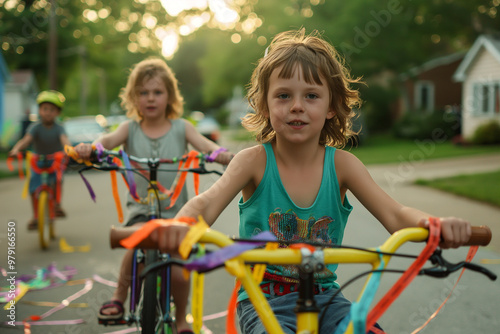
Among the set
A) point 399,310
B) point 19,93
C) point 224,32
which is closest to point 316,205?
point 399,310

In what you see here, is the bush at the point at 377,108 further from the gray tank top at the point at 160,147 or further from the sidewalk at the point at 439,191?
the gray tank top at the point at 160,147

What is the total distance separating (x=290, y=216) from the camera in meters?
2.43

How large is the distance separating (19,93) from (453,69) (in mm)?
29189

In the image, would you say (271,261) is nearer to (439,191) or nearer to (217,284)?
(217,284)

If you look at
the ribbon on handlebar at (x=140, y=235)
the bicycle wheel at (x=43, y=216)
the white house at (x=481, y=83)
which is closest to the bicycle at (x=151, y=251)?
the ribbon on handlebar at (x=140, y=235)

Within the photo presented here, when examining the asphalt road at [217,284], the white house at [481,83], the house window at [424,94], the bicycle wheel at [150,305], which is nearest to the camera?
the bicycle wheel at [150,305]

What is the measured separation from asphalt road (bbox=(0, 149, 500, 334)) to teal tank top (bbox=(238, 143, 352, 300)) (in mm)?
2075

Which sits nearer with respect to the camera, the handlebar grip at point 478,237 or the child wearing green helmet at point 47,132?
the handlebar grip at point 478,237

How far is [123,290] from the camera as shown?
4.00 meters

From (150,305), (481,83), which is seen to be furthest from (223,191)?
(481,83)

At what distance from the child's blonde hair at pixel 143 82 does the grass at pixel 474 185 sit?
6.48m

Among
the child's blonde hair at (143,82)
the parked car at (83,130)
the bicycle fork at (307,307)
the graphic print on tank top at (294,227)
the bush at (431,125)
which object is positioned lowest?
the bicycle fork at (307,307)

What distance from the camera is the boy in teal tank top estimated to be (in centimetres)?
228

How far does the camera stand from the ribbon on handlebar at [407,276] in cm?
167
